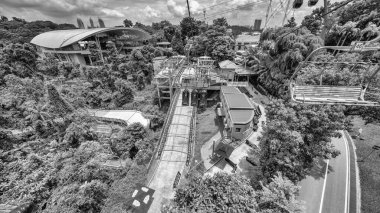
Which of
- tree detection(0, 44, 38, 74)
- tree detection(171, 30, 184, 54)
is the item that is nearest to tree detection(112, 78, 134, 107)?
tree detection(0, 44, 38, 74)

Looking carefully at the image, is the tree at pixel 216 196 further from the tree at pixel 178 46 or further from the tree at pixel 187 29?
the tree at pixel 187 29

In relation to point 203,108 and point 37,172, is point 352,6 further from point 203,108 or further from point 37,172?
point 37,172

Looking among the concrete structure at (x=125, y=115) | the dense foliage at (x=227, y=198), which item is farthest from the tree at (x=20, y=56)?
the dense foliage at (x=227, y=198)

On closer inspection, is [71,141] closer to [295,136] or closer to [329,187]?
[295,136]

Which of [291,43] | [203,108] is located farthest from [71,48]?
[291,43]

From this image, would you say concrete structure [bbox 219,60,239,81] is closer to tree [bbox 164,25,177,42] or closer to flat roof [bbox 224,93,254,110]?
flat roof [bbox 224,93,254,110]
